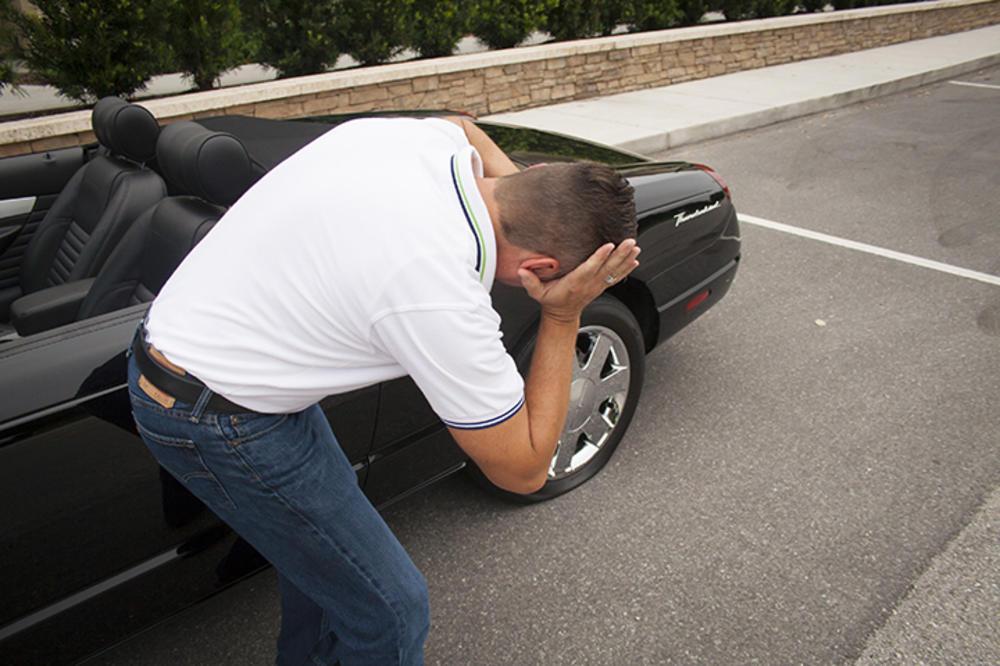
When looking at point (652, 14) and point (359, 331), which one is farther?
point (652, 14)

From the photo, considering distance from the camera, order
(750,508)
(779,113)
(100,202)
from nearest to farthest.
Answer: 1. (750,508)
2. (100,202)
3. (779,113)

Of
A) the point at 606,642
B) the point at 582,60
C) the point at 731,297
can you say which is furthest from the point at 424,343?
the point at 582,60

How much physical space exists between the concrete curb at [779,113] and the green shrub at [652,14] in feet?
8.98

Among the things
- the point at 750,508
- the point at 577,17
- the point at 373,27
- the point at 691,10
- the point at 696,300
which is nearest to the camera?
the point at 750,508

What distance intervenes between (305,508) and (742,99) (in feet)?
29.0

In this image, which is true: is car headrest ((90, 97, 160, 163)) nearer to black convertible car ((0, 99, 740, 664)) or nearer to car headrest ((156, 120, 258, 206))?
black convertible car ((0, 99, 740, 664))

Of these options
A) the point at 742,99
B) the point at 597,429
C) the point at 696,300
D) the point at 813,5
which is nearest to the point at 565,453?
the point at 597,429

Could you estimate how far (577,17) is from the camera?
9.43m

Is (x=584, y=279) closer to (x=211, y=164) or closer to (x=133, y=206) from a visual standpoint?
(x=211, y=164)

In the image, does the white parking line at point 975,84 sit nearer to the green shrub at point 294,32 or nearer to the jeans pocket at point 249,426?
the green shrub at point 294,32

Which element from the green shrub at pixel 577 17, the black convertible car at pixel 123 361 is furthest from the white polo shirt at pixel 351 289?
the green shrub at pixel 577 17

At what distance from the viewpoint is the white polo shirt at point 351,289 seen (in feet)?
3.83

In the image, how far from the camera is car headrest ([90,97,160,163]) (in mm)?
2822

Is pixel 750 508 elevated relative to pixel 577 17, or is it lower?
lower
